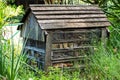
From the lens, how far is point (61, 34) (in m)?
5.05

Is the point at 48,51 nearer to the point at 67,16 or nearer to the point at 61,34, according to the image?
the point at 61,34

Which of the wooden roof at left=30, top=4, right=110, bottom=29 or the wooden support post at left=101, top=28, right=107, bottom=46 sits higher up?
the wooden roof at left=30, top=4, right=110, bottom=29

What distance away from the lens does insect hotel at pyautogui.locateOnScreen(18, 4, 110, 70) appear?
16.2ft

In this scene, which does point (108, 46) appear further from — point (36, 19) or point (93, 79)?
point (36, 19)

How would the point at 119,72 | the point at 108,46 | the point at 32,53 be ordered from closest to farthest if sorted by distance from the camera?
the point at 119,72
the point at 32,53
the point at 108,46

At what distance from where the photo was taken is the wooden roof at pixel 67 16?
4992 millimetres

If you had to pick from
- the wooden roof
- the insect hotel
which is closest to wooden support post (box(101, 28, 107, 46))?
the insect hotel

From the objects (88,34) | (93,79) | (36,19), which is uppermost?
(36,19)

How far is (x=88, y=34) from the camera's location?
5.38 metres

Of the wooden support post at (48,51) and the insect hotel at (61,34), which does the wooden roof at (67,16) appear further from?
the wooden support post at (48,51)

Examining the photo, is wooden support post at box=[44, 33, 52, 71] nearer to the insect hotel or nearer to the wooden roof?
the insect hotel

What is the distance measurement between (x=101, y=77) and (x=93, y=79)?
158mm

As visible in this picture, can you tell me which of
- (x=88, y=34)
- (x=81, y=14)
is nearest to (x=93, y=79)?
(x=88, y=34)

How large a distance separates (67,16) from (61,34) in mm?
388
